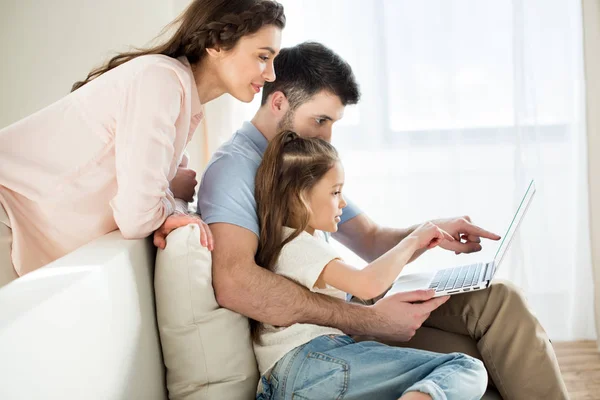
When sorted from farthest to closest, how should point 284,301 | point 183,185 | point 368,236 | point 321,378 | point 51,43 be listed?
point 51,43 → point 368,236 → point 183,185 → point 284,301 → point 321,378

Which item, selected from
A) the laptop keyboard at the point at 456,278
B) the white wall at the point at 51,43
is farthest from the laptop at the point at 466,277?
the white wall at the point at 51,43

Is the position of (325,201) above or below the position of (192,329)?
above

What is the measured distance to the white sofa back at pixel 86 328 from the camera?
0.91 metres

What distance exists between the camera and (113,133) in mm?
1644

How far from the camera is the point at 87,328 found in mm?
1140

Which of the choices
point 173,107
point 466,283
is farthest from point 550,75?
point 173,107

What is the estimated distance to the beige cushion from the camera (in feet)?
5.01

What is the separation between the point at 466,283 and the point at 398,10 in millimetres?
1948

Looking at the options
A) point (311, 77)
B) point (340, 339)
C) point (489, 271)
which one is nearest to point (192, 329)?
point (340, 339)

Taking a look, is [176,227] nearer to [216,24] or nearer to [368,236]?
[216,24]

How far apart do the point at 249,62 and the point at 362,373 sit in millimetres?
784

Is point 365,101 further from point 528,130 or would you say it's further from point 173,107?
point 173,107

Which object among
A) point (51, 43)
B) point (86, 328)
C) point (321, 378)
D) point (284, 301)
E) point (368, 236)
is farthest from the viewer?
point (51, 43)

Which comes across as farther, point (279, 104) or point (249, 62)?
point (279, 104)
